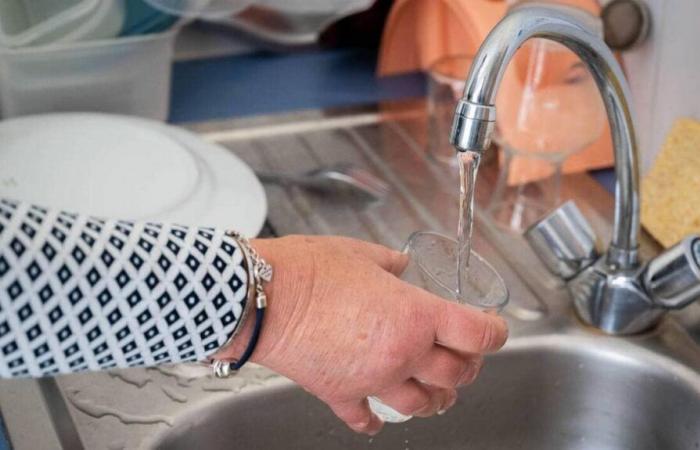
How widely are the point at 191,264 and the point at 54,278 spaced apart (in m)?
0.08

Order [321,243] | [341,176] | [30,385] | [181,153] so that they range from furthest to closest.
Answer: [341,176] < [181,153] < [30,385] < [321,243]

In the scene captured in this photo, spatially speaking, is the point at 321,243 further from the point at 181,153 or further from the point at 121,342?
the point at 181,153

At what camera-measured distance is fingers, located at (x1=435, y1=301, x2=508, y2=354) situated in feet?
2.07

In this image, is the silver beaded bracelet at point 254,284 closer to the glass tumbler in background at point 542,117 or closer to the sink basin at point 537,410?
the sink basin at point 537,410

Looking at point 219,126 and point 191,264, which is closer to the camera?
point 191,264

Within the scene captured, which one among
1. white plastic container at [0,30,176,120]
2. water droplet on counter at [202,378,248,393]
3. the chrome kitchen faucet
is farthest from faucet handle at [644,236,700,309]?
white plastic container at [0,30,176,120]

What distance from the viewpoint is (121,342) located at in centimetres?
58

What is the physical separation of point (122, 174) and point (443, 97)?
0.37m

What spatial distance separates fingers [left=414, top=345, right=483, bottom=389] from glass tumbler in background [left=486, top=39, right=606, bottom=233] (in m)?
0.34

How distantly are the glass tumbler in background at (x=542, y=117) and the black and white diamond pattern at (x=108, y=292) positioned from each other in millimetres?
454

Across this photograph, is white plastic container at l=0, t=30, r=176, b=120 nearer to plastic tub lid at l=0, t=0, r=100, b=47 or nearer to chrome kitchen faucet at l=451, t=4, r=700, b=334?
plastic tub lid at l=0, t=0, r=100, b=47

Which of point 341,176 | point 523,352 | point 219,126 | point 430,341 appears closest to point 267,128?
point 219,126

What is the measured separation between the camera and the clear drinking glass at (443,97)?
1095 mm

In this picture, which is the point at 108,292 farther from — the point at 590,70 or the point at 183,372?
the point at 590,70
